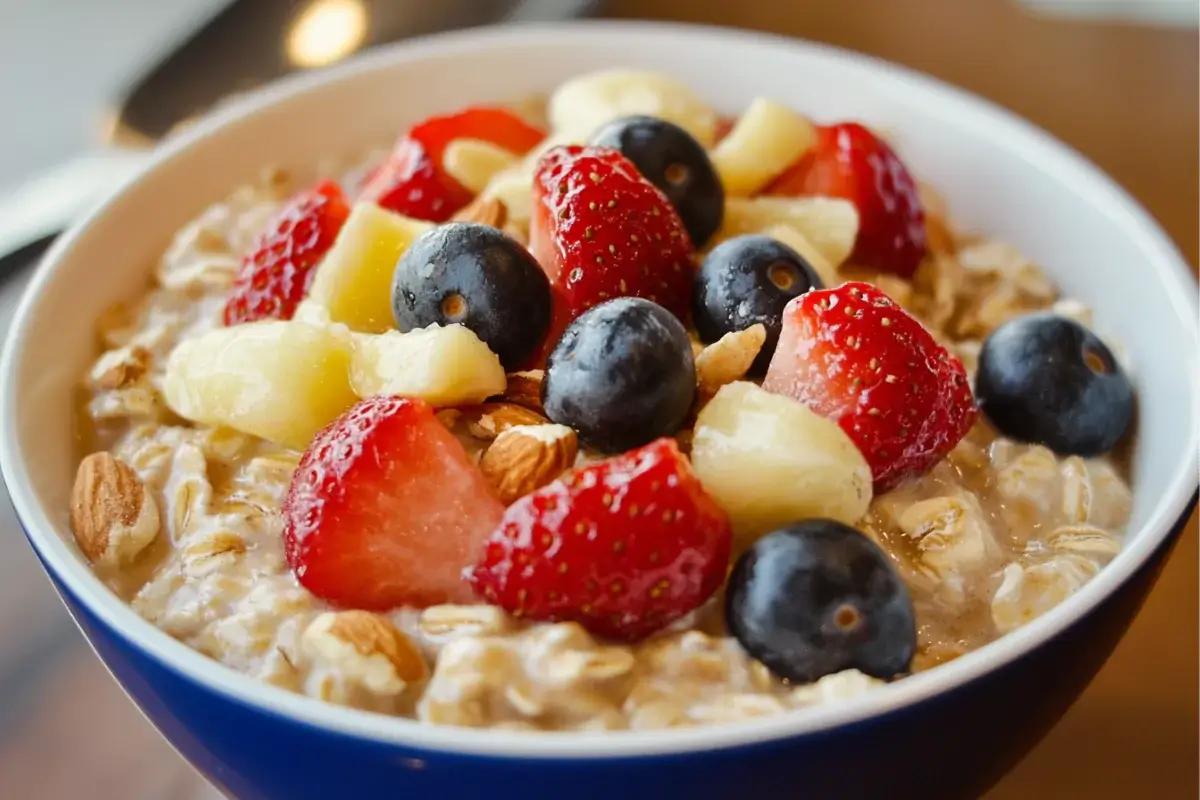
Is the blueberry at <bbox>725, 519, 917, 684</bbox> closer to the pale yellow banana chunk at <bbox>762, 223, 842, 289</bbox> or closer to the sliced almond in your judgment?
the sliced almond

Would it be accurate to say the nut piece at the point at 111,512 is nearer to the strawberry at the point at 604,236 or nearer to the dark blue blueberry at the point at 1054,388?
the strawberry at the point at 604,236

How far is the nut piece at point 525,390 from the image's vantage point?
93 cm

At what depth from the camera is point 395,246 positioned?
1.05 meters

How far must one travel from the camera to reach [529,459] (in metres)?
0.84

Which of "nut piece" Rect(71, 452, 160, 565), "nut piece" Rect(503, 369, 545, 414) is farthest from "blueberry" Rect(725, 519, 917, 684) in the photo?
"nut piece" Rect(71, 452, 160, 565)

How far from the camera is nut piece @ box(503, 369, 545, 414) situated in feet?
3.04

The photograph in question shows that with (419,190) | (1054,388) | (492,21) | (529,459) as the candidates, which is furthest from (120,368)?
(492,21)

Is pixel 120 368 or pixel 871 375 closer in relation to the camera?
pixel 871 375

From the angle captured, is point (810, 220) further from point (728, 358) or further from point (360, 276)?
point (360, 276)

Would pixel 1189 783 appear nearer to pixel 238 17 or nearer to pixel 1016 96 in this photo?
pixel 1016 96

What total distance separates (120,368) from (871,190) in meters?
0.70

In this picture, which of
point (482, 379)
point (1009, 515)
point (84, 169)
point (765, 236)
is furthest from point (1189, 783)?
point (84, 169)

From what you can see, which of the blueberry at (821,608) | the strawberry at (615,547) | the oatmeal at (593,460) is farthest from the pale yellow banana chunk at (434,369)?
the blueberry at (821,608)

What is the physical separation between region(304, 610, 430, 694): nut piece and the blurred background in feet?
1.14
